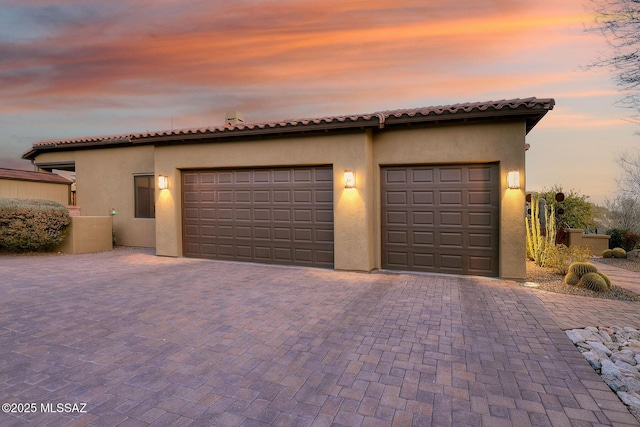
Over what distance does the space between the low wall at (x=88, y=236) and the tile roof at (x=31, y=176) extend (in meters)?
4.38

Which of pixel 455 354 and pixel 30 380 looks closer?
pixel 30 380

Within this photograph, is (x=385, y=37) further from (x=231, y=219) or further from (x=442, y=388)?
(x=442, y=388)

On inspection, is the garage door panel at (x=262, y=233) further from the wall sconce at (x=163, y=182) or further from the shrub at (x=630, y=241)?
the shrub at (x=630, y=241)

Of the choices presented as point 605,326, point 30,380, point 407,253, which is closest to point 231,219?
point 407,253

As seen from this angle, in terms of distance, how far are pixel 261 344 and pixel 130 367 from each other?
1.30 metres

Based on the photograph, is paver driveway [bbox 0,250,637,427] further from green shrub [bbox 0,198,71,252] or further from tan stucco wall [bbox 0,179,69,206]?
tan stucco wall [bbox 0,179,69,206]

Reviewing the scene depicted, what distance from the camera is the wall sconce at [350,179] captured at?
7430mm

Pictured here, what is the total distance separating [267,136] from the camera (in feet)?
27.2

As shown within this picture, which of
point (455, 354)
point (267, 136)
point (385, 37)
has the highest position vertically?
point (385, 37)

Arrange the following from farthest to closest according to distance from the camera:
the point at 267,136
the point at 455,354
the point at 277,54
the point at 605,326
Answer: the point at 277,54, the point at 267,136, the point at 605,326, the point at 455,354

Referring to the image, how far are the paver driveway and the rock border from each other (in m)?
0.11

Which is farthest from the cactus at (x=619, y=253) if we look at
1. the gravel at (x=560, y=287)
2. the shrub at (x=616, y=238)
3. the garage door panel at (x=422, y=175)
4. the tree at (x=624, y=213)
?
the garage door panel at (x=422, y=175)

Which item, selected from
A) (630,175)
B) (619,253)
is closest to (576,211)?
(630,175)

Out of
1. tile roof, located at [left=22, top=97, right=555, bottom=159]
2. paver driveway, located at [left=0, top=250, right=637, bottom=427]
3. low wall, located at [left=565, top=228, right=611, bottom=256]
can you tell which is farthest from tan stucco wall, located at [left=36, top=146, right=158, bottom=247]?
low wall, located at [left=565, top=228, right=611, bottom=256]
